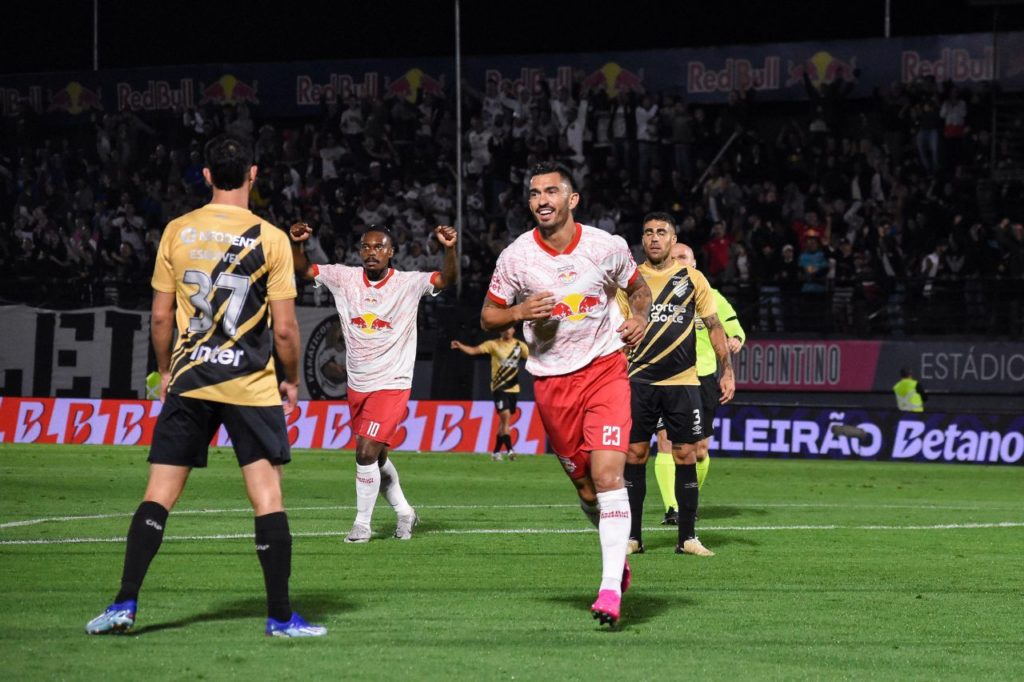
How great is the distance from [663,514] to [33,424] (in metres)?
15.6

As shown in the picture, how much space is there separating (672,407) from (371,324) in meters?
2.59

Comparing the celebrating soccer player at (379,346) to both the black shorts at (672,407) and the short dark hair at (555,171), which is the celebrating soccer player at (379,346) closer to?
the black shorts at (672,407)

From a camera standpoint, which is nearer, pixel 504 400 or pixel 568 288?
pixel 568 288

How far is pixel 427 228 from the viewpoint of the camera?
105ft

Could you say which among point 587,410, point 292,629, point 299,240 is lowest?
point 292,629

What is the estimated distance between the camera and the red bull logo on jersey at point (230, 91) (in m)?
35.7

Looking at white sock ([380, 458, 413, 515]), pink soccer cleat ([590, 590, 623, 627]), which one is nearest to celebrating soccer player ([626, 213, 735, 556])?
white sock ([380, 458, 413, 515])

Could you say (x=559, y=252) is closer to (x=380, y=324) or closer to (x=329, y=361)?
(x=380, y=324)

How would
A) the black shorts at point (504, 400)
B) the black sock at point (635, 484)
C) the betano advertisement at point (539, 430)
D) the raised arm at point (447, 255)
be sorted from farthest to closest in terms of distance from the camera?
the betano advertisement at point (539, 430) → the black shorts at point (504, 400) → the black sock at point (635, 484) → the raised arm at point (447, 255)

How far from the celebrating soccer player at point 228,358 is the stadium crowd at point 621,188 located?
20739 millimetres

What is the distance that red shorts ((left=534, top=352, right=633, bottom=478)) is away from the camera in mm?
8164

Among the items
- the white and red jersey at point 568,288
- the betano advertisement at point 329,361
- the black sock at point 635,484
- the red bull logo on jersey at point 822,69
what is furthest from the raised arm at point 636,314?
the red bull logo on jersey at point 822,69

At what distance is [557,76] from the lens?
33188 mm

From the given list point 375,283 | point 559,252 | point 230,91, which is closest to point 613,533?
point 559,252
